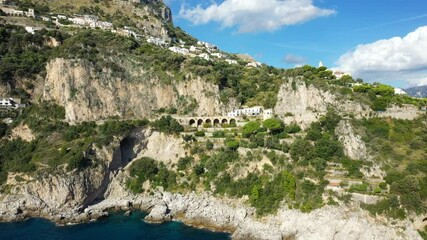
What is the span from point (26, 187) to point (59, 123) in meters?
11.9

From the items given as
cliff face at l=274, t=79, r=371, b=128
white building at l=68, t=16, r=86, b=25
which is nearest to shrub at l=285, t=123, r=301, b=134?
cliff face at l=274, t=79, r=371, b=128

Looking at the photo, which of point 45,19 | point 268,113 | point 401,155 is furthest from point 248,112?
point 45,19

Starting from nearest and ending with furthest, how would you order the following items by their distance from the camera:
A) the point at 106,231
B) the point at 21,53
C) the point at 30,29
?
the point at 106,231 < the point at 21,53 < the point at 30,29

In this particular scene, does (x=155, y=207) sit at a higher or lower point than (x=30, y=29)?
→ lower

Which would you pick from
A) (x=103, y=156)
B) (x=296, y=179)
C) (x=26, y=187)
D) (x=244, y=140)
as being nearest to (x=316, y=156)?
(x=296, y=179)

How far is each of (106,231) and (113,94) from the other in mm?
25230

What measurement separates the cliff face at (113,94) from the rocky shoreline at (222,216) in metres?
12.8

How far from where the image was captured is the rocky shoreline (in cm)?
3453

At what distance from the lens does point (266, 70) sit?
248ft

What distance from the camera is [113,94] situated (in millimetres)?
57531

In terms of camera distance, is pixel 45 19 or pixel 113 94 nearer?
pixel 113 94

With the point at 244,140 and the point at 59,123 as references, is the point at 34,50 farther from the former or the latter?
the point at 244,140

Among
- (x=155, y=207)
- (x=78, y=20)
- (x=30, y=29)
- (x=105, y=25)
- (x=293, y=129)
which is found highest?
(x=78, y=20)

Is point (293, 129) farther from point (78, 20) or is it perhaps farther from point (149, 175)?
point (78, 20)
